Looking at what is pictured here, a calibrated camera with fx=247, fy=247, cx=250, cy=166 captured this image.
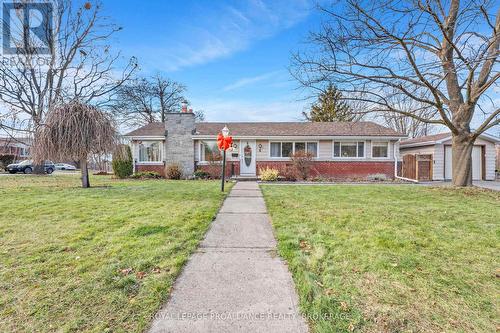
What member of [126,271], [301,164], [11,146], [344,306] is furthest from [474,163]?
[11,146]

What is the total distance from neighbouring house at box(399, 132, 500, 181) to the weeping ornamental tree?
17570 mm

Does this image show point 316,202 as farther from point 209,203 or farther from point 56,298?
point 56,298

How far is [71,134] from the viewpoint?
31.3ft

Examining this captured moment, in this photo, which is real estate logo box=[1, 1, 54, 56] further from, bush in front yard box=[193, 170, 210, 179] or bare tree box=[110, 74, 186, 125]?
bush in front yard box=[193, 170, 210, 179]

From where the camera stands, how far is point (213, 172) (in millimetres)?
16219

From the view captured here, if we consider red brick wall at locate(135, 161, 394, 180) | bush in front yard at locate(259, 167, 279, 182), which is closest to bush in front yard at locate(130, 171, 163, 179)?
red brick wall at locate(135, 161, 394, 180)

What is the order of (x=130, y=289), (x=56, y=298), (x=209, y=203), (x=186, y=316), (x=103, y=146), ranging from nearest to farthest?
(x=186, y=316) < (x=56, y=298) < (x=130, y=289) < (x=209, y=203) < (x=103, y=146)

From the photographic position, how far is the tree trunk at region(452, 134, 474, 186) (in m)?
10.1

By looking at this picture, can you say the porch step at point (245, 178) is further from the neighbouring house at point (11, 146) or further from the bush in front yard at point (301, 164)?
the neighbouring house at point (11, 146)

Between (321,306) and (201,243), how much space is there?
2244 mm

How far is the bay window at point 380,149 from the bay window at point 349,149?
701 millimetres

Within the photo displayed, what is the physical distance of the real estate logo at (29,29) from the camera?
58.0 feet

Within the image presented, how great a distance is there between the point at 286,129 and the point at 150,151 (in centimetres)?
976

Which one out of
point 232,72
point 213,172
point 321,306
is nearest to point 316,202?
point 321,306
